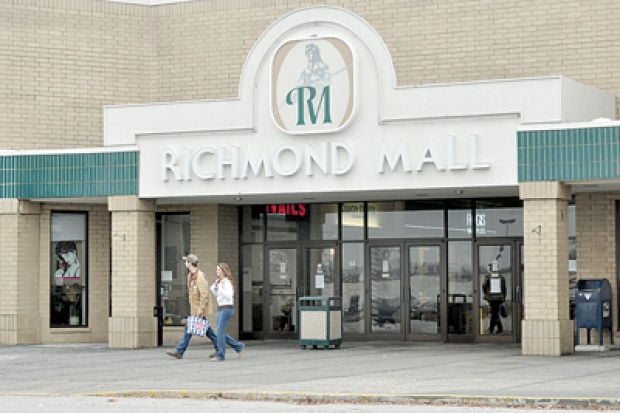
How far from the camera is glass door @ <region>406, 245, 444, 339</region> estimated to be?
1110 inches

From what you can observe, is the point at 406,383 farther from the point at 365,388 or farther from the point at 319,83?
the point at 319,83

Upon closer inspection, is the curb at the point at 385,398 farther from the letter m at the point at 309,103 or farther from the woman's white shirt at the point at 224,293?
the letter m at the point at 309,103

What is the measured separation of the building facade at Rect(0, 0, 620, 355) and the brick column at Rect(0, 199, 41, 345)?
5 cm

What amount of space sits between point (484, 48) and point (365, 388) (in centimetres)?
1188

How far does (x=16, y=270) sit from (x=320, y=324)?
7.55 m

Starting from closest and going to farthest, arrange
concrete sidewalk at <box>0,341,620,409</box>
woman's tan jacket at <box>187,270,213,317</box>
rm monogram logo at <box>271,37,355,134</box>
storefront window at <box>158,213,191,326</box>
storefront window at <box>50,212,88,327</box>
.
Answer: concrete sidewalk at <box>0,341,620,409</box> → woman's tan jacket at <box>187,270,213,317</box> → rm monogram logo at <box>271,37,355,134</box> → storefront window at <box>50,212,88,327</box> → storefront window at <box>158,213,191,326</box>

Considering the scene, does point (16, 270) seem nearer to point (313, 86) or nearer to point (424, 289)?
point (313, 86)

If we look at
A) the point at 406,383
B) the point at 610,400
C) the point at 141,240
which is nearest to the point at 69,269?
the point at 141,240

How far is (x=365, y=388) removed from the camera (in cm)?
1705

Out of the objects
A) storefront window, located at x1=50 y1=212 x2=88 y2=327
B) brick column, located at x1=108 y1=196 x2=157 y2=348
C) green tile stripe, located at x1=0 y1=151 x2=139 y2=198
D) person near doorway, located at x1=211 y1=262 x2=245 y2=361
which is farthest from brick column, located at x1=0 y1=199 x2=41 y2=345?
person near doorway, located at x1=211 y1=262 x2=245 y2=361

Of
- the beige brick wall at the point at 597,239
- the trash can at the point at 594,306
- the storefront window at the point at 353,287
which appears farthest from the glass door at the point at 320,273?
the trash can at the point at 594,306

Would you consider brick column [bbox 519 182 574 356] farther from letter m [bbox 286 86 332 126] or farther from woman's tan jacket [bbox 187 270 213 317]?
woman's tan jacket [bbox 187 270 213 317]

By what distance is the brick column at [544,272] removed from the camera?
23.2 metres

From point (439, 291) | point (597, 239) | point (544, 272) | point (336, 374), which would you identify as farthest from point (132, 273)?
point (597, 239)
